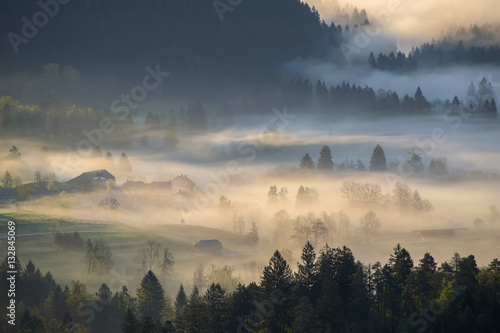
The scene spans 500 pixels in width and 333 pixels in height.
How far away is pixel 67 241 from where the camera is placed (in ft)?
601

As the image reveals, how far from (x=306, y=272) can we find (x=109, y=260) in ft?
251

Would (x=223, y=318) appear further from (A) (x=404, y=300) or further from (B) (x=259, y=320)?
(A) (x=404, y=300)

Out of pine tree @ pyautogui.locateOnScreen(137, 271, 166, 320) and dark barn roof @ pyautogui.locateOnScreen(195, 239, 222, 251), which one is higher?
dark barn roof @ pyautogui.locateOnScreen(195, 239, 222, 251)

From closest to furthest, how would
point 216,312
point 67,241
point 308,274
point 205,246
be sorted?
1. point 216,312
2. point 308,274
3. point 67,241
4. point 205,246

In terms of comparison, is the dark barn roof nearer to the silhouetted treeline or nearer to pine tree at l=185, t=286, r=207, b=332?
the silhouetted treeline

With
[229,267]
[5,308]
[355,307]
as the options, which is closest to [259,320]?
[355,307]

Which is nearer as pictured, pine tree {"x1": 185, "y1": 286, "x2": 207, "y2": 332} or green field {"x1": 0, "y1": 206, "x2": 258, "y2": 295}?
pine tree {"x1": 185, "y1": 286, "x2": 207, "y2": 332}

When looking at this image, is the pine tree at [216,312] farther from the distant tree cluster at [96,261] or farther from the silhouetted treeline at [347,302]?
the distant tree cluster at [96,261]

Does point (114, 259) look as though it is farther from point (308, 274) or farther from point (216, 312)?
point (308, 274)

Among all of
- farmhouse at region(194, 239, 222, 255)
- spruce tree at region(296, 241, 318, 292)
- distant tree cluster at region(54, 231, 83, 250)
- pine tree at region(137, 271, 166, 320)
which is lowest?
pine tree at region(137, 271, 166, 320)

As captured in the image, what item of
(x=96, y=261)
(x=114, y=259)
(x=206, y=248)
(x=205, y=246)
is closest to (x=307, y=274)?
(x=96, y=261)

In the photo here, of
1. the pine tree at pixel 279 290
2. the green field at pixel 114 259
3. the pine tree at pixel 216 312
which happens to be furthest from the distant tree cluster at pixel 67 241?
the pine tree at pixel 216 312

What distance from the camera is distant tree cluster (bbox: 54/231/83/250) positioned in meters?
182

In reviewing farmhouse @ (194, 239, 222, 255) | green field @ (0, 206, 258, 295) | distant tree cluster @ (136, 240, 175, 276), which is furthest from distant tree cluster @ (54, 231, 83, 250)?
farmhouse @ (194, 239, 222, 255)
